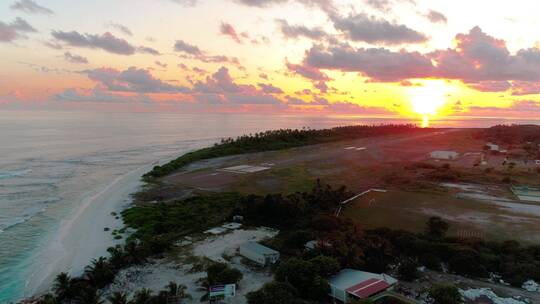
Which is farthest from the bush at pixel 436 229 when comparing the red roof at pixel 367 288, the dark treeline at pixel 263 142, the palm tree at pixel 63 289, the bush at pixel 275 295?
the dark treeline at pixel 263 142

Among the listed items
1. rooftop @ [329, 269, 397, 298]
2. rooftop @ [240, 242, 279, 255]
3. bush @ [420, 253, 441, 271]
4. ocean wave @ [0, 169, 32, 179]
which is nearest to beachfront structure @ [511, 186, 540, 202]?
bush @ [420, 253, 441, 271]

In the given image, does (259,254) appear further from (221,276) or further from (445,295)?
(445,295)

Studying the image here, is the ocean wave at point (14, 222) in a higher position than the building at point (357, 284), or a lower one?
lower

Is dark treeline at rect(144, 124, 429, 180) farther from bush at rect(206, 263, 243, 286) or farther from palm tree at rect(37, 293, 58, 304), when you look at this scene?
bush at rect(206, 263, 243, 286)

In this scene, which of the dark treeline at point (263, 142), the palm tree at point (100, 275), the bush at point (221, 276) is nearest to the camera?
the bush at point (221, 276)

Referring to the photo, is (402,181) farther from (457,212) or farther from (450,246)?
(450,246)

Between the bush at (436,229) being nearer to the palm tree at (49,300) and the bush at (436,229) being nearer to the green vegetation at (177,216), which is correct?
the green vegetation at (177,216)

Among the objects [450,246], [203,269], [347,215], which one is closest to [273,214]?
[347,215]
